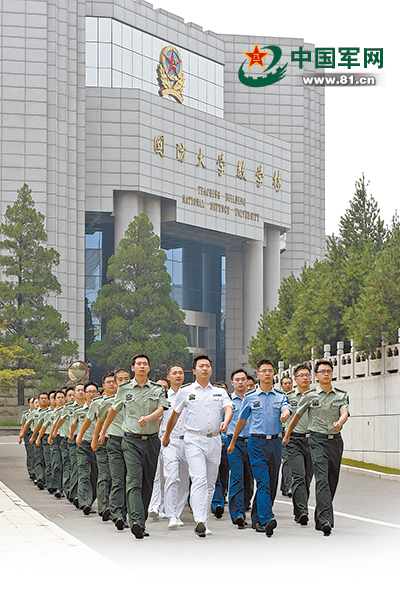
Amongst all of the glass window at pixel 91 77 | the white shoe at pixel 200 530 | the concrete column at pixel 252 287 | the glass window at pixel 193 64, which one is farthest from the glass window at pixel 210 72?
the white shoe at pixel 200 530

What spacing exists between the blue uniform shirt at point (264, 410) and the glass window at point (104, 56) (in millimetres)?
54596

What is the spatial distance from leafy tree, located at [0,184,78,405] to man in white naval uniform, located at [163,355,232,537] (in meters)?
35.8

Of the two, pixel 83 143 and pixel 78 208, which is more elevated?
pixel 83 143

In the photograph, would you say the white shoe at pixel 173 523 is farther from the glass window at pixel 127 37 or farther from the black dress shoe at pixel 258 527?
the glass window at pixel 127 37

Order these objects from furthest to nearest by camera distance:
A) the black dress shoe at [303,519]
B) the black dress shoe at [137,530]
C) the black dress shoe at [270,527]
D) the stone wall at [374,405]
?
1. the stone wall at [374,405]
2. the black dress shoe at [303,519]
3. the black dress shoe at [270,527]
4. the black dress shoe at [137,530]

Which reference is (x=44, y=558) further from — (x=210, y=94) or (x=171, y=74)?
(x=210, y=94)

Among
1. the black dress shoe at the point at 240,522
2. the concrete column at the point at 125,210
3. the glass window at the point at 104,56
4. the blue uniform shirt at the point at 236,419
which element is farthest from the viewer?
the glass window at the point at 104,56

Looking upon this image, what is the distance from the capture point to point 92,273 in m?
66.4

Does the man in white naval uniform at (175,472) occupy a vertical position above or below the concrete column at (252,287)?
A: below

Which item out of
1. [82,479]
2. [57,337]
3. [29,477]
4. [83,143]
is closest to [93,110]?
[83,143]

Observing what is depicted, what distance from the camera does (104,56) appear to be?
206ft

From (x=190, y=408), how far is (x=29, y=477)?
11912mm

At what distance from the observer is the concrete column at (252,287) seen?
68500 millimetres

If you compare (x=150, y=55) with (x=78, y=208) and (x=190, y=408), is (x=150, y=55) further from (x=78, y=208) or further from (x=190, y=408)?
(x=190, y=408)
